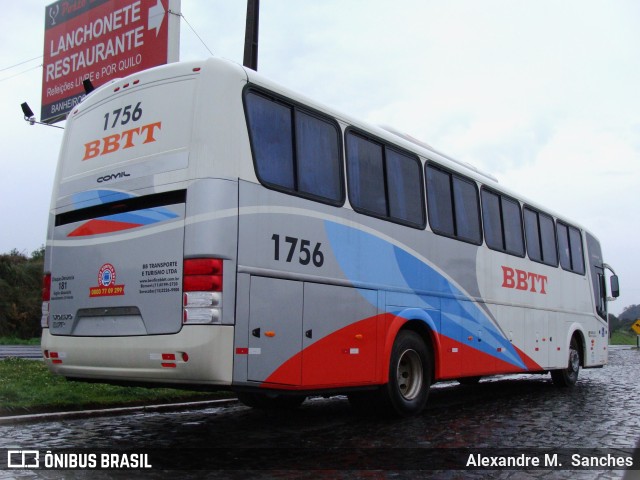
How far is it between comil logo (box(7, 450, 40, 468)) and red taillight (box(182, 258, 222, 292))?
196 cm

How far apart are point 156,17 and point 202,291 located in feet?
41.7

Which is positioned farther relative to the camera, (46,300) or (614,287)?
(614,287)

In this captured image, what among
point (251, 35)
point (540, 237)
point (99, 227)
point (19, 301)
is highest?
point (251, 35)

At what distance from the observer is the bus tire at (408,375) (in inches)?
333

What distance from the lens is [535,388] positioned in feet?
45.8

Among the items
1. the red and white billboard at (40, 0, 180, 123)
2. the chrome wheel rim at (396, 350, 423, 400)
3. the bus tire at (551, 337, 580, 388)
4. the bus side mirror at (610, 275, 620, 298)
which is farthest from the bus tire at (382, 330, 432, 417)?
the red and white billboard at (40, 0, 180, 123)

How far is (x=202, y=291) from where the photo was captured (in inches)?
241

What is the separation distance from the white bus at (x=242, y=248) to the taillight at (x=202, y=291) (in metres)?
0.01

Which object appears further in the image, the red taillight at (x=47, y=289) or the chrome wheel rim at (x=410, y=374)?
the chrome wheel rim at (x=410, y=374)

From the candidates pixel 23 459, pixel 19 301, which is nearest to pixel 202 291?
pixel 23 459

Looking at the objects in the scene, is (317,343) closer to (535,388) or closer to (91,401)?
(91,401)

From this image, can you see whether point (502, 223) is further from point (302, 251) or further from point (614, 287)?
point (614, 287)

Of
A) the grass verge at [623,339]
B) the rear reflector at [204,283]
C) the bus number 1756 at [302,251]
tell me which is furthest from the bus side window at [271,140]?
the grass verge at [623,339]

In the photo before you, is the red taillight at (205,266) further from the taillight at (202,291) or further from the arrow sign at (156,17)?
the arrow sign at (156,17)
